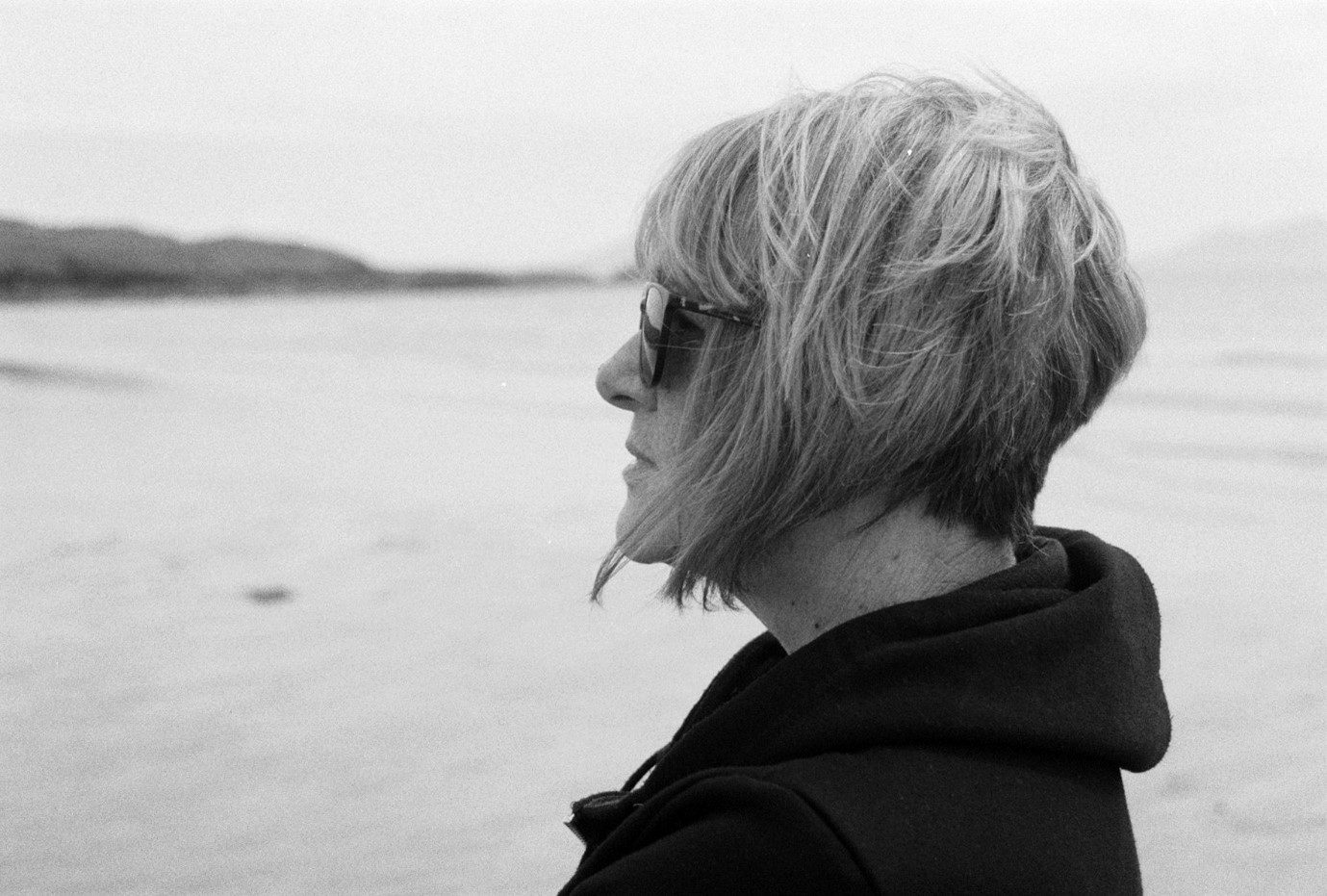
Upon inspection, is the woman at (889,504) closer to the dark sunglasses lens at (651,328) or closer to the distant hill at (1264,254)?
the dark sunglasses lens at (651,328)

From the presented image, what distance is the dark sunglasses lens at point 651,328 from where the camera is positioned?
93 centimetres

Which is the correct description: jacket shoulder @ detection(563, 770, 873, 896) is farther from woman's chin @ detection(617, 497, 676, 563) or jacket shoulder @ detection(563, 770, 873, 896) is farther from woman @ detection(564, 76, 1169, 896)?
woman's chin @ detection(617, 497, 676, 563)

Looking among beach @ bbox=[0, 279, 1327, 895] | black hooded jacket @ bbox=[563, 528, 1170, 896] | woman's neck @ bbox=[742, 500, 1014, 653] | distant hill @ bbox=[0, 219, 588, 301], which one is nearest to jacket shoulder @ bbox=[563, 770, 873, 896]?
black hooded jacket @ bbox=[563, 528, 1170, 896]

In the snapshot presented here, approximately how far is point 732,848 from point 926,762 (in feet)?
0.43

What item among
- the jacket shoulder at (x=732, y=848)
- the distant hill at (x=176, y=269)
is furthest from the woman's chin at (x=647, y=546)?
the distant hill at (x=176, y=269)

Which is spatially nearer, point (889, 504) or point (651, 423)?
point (889, 504)

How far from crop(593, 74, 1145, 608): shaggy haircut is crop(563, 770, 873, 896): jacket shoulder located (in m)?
0.22

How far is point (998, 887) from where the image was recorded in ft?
2.41

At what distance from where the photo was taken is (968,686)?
0.78 m

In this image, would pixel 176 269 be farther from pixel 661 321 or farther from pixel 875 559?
pixel 875 559

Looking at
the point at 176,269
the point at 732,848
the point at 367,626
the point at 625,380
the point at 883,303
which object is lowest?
the point at 367,626

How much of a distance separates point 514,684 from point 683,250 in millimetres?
1723

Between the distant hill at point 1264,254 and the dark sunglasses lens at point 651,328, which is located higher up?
the dark sunglasses lens at point 651,328

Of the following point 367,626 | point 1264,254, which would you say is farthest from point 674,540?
point 1264,254
